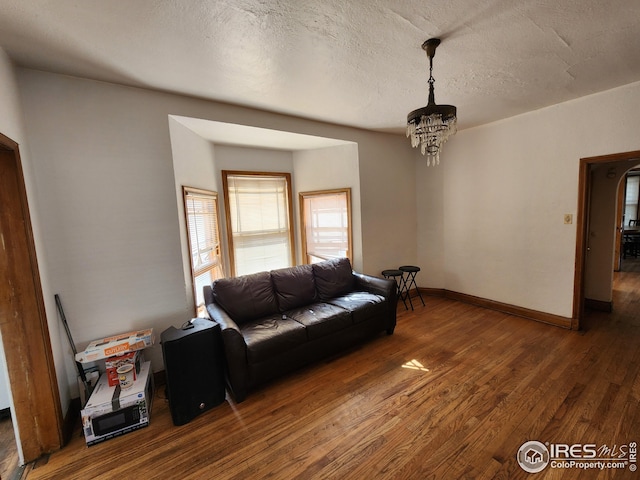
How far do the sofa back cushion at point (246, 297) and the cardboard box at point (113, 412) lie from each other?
2.98 ft

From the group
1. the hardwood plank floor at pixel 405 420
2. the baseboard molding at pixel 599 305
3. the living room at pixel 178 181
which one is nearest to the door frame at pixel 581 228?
the living room at pixel 178 181

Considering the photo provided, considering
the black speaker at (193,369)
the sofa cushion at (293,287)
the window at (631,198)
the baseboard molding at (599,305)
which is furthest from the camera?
the window at (631,198)

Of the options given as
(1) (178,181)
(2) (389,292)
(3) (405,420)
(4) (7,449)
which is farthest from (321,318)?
(4) (7,449)

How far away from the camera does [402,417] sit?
2006mm

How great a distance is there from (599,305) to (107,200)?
5863 millimetres

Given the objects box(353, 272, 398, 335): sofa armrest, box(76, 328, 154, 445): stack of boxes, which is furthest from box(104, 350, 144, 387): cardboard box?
box(353, 272, 398, 335): sofa armrest

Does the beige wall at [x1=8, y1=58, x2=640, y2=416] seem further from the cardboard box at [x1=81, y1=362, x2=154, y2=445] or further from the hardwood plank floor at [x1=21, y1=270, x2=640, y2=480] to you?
the hardwood plank floor at [x1=21, y1=270, x2=640, y2=480]

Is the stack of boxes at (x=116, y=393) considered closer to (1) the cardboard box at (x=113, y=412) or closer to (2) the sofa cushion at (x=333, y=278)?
(1) the cardboard box at (x=113, y=412)

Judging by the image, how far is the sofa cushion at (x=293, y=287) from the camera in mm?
3102

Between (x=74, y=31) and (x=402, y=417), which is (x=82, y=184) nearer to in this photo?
(x=74, y=31)

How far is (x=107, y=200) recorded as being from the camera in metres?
2.23

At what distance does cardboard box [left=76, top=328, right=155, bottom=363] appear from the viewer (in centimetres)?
204

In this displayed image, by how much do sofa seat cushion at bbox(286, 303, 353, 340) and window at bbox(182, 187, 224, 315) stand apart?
1063mm

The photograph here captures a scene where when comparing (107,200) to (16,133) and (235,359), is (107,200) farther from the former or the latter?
(235,359)
